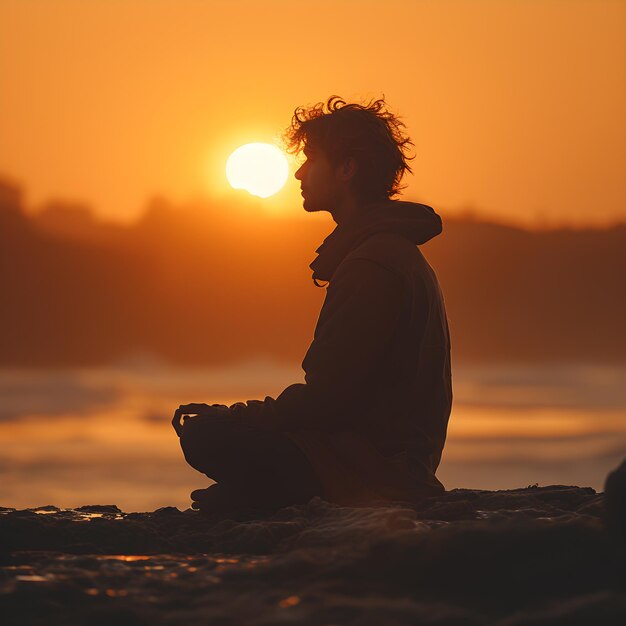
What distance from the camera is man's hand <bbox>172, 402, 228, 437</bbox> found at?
6.26m

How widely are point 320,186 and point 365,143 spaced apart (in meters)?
0.33

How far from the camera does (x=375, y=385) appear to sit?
6184 mm

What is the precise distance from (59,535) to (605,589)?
2739 mm

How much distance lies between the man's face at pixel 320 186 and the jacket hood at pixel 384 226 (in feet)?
0.52

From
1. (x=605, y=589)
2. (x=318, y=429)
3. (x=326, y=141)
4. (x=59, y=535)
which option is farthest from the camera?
(x=326, y=141)

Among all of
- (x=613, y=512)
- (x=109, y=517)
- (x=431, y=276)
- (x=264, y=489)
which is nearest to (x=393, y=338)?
(x=431, y=276)

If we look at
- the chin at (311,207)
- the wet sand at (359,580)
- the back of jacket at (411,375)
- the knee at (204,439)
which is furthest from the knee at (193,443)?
the chin at (311,207)

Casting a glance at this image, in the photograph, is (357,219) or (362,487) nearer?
(362,487)

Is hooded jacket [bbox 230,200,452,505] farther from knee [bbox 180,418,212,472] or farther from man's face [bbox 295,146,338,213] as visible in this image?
man's face [bbox 295,146,338,213]

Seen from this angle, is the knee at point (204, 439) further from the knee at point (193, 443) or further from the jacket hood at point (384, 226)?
the jacket hood at point (384, 226)

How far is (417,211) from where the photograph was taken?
21.2ft

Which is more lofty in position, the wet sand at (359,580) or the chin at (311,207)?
the chin at (311,207)

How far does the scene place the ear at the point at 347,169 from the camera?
6574 millimetres

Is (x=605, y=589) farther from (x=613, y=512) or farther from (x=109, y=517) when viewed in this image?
(x=109, y=517)
